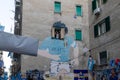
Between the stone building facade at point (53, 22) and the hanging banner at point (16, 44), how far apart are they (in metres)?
21.7

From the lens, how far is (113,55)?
21.0 meters

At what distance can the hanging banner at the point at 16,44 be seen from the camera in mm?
8562

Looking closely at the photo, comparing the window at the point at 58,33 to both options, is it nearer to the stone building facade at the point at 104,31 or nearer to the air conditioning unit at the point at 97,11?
the stone building facade at the point at 104,31

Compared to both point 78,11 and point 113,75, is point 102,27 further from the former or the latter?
point 78,11

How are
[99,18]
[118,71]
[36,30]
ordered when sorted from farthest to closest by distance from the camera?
1. [36,30]
2. [99,18]
3. [118,71]

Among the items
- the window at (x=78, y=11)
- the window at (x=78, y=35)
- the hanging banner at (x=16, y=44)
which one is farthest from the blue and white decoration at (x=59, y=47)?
the hanging banner at (x=16, y=44)

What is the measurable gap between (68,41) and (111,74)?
12996mm

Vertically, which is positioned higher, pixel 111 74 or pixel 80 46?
pixel 80 46

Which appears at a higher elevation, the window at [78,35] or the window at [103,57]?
the window at [78,35]

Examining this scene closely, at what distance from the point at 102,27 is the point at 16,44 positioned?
16.0 metres

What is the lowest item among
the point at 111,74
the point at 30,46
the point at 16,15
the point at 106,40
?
the point at 111,74

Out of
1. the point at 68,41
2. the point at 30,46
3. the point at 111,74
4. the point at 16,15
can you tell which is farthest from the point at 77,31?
the point at 30,46

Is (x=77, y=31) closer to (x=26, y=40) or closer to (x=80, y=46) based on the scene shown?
(x=80, y=46)

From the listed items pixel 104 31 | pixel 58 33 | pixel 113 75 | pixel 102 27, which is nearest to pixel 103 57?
pixel 104 31
